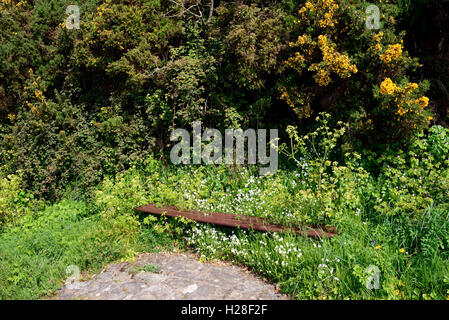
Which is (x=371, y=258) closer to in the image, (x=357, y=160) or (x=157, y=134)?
(x=357, y=160)

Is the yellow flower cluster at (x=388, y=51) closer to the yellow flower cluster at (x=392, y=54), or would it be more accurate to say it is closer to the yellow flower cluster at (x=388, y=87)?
the yellow flower cluster at (x=392, y=54)

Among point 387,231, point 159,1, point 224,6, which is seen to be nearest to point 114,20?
point 159,1

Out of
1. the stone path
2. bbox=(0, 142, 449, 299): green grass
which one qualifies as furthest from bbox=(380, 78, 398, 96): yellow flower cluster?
the stone path

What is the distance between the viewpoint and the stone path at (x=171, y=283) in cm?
361

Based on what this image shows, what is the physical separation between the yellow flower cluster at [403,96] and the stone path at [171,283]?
278 cm

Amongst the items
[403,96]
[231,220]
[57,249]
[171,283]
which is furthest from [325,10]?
[57,249]

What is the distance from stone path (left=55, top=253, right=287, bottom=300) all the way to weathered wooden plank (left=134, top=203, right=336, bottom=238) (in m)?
0.51

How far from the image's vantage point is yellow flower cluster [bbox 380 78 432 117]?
451 centimetres

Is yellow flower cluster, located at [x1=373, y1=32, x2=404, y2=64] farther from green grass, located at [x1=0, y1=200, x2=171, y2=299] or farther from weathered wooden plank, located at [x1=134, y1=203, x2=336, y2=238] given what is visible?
green grass, located at [x1=0, y1=200, x2=171, y2=299]

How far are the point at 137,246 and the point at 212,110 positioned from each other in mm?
2593

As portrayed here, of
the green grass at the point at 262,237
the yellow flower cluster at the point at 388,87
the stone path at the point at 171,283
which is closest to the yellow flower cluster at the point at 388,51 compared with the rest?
the yellow flower cluster at the point at 388,87

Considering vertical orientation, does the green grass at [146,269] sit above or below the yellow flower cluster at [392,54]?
below

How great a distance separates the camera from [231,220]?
4.57 metres

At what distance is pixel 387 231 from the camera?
395 cm
